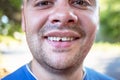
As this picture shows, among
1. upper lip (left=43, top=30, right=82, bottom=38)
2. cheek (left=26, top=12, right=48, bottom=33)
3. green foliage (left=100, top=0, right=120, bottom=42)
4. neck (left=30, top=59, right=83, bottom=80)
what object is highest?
cheek (left=26, top=12, right=48, bottom=33)

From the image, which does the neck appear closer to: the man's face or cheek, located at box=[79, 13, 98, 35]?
the man's face

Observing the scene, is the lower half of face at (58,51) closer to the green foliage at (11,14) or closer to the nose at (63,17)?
the nose at (63,17)

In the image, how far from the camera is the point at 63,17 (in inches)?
57.5

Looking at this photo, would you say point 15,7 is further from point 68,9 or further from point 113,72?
point 68,9

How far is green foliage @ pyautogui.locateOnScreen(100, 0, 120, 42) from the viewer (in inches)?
400

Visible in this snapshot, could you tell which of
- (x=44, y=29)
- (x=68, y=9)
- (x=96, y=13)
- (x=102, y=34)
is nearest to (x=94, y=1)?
(x=96, y=13)

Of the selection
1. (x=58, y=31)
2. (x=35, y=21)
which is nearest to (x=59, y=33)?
(x=58, y=31)

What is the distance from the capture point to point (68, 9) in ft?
4.95

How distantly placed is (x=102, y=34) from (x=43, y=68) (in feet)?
31.1

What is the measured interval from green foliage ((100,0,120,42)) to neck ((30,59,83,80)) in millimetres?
8549

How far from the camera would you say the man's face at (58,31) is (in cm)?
148

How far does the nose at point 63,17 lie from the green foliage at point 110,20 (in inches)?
342

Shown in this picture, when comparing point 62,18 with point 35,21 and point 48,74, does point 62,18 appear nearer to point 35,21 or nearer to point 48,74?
point 35,21

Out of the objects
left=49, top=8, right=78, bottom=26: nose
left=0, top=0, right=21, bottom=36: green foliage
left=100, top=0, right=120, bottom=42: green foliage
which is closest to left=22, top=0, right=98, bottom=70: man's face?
left=49, top=8, right=78, bottom=26: nose
